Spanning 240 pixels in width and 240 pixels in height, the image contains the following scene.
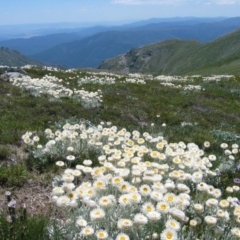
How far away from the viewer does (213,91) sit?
20.7m

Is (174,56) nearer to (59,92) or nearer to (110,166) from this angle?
(59,92)

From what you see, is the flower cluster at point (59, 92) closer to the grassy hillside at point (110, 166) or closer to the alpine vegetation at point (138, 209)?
the grassy hillside at point (110, 166)

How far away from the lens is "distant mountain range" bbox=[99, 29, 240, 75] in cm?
11962

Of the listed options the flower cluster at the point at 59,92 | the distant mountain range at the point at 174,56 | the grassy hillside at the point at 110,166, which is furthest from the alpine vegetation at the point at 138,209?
the distant mountain range at the point at 174,56

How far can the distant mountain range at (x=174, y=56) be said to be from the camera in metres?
120

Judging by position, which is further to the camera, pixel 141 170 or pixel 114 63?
pixel 114 63

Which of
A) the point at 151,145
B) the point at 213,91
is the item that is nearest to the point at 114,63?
the point at 213,91

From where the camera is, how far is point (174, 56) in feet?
534

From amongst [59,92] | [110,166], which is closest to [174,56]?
[59,92]

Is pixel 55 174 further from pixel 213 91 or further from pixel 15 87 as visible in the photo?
pixel 213 91

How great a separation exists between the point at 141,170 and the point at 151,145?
9.47 feet

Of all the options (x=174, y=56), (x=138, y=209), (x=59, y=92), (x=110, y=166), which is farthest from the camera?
(x=174, y=56)

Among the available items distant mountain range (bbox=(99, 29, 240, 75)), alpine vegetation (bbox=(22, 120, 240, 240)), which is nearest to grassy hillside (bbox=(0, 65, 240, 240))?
alpine vegetation (bbox=(22, 120, 240, 240))

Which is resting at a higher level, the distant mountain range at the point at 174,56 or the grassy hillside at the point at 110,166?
the grassy hillside at the point at 110,166
